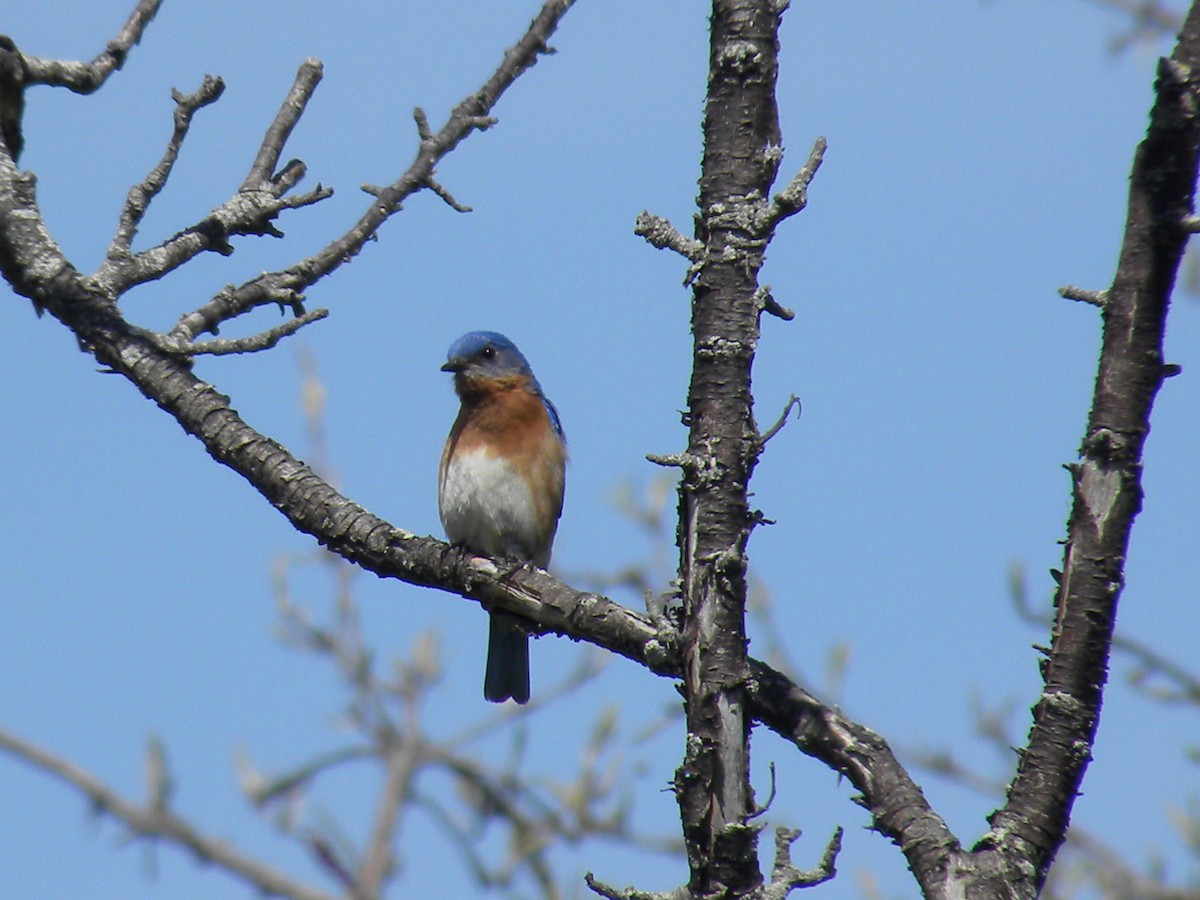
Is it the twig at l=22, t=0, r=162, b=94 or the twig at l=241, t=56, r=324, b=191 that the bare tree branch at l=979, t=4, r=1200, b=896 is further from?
the twig at l=22, t=0, r=162, b=94

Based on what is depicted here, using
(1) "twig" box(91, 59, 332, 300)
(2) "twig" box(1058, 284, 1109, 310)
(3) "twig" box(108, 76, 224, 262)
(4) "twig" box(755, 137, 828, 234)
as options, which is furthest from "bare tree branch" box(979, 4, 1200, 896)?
(3) "twig" box(108, 76, 224, 262)

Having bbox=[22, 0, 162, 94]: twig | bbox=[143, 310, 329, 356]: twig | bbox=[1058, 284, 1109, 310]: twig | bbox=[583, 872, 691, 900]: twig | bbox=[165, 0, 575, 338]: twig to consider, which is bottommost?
bbox=[583, 872, 691, 900]: twig

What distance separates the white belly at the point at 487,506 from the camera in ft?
25.6

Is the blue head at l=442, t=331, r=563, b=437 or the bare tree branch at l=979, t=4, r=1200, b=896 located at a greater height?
the blue head at l=442, t=331, r=563, b=437

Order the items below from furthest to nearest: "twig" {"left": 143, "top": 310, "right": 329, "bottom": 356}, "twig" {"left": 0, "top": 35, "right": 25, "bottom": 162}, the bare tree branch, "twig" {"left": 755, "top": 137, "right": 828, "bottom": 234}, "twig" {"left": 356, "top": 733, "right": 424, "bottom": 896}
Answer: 1. "twig" {"left": 356, "top": 733, "right": 424, "bottom": 896}
2. "twig" {"left": 0, "top": 35, "right": 25, "bottom": 162}
3. "twig" {"left": 143, "top": 310, "right": 329, "bottom": 356}
4. "twig" {"left": 755, "top": 137, "right": 828, "bottom": 234}
5. the bare tree branch

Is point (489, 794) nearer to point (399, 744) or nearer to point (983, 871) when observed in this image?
point (399, 744)

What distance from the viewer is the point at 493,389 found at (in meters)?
8.45

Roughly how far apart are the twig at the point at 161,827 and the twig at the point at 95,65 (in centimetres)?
624

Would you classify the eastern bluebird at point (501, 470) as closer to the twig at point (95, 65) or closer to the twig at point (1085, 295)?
the twig at point (95, 65)

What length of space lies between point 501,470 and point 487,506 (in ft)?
0.89

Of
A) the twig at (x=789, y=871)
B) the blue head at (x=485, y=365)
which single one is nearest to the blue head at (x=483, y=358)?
the blue head at (x=485, y=365)

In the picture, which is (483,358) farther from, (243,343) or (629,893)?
(629,893)

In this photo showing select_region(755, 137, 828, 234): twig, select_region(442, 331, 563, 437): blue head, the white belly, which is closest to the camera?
select_region(755, 137, 828, 234): twig

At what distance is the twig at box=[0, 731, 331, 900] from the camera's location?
34.8ft
